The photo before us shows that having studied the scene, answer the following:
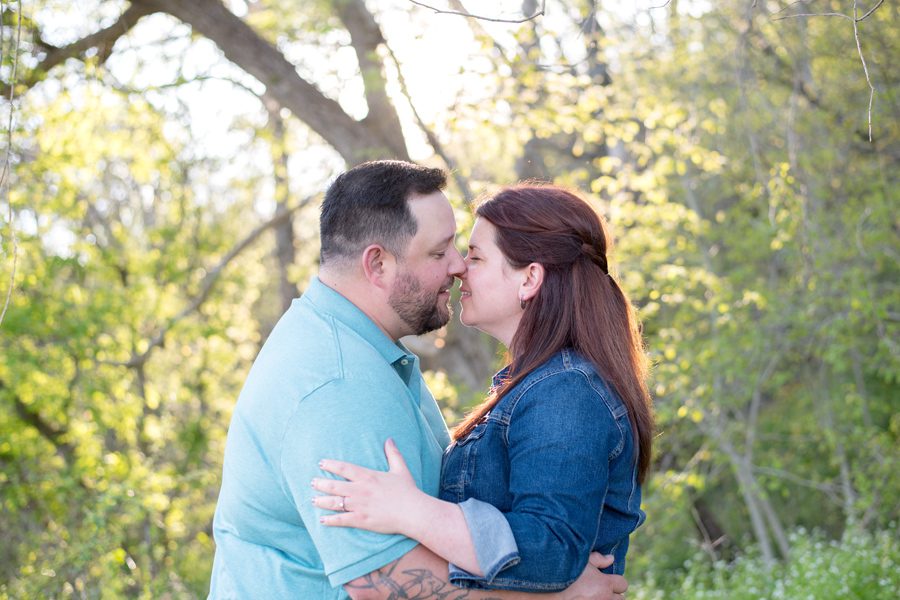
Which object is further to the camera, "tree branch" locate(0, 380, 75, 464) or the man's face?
"tree branch" locate(0, 380, 75, 464)

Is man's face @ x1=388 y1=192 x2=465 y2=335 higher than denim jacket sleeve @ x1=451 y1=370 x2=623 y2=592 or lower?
higher

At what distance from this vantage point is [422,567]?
2297 millimetres

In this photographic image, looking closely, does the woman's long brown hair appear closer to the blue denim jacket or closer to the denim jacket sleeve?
the blue denim jacket

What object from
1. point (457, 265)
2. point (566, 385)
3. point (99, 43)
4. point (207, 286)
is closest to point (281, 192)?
point (207, 286)

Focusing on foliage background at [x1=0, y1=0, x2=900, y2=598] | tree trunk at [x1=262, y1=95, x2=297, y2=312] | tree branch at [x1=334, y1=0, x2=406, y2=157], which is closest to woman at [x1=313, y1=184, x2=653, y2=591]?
foliage background at [x1=0, y1=0, x2=900, y2=598]

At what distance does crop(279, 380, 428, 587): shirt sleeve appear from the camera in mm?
2273

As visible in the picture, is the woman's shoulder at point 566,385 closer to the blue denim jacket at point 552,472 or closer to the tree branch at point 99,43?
the blue denim jacket at point 552,472

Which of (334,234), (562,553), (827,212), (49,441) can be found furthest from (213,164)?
(562,553)

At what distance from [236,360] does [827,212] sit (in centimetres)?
708

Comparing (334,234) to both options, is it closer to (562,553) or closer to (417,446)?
(417,446)

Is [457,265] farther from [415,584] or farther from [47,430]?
[47,430]

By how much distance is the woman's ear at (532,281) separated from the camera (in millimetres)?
2781

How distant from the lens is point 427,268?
110 inches

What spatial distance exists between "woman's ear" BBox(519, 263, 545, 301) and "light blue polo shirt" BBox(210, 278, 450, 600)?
16.1 inches
